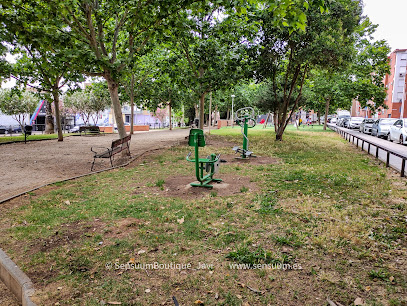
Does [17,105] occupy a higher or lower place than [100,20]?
lower

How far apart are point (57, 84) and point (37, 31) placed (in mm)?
11542

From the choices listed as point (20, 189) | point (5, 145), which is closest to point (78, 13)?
point (20, 189)

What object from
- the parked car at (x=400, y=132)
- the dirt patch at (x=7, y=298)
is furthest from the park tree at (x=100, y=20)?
the parked car at (x=400, y=132)

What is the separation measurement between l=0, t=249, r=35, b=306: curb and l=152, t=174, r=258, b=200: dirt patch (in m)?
3.21

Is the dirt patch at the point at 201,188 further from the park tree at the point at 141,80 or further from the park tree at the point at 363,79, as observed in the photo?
the park tree at the point at 363,79

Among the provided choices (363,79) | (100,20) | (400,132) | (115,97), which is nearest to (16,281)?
(115,97)

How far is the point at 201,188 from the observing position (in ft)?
21.9

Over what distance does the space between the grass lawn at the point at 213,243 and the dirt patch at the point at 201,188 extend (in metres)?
0.08

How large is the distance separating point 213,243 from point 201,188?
9.21 ft

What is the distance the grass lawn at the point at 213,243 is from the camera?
292 centimetres

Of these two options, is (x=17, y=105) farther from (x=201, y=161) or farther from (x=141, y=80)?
(x=201, y=161)

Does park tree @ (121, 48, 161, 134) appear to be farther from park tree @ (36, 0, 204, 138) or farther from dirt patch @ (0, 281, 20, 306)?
dirt patch @ (0, 281, 20, 306)

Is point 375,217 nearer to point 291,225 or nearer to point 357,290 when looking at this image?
point 291,225

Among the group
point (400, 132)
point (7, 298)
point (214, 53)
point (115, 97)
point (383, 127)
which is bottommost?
point (7, 298)
